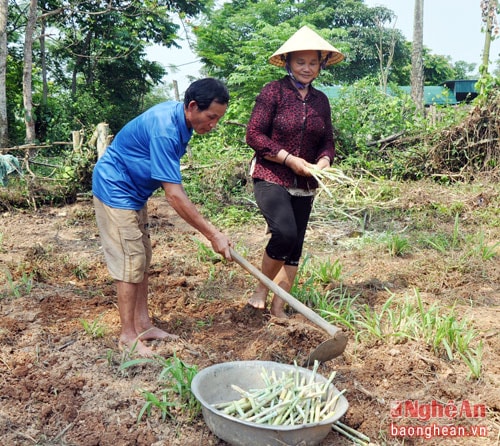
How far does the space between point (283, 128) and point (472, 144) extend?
18.1 ft

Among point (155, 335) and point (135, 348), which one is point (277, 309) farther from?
point (135, 348)

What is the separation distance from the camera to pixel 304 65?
10.8 feet

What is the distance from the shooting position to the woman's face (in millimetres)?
3297

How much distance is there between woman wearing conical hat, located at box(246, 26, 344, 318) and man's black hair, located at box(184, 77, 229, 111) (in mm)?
645

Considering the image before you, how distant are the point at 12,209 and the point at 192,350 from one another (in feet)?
16.0

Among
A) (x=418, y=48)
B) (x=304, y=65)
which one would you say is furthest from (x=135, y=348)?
(x=418, y=48)

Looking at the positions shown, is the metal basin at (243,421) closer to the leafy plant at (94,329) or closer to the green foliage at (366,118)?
the leafy plant at (94,329)

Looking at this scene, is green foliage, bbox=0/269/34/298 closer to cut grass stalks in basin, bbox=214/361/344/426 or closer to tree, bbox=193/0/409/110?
cut grass stalks in basin, bbox=214/361/344/426

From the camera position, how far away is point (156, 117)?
2.71 meters

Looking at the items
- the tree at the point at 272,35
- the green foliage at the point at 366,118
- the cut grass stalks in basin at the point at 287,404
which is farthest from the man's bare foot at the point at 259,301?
the tree at the point at 272,35

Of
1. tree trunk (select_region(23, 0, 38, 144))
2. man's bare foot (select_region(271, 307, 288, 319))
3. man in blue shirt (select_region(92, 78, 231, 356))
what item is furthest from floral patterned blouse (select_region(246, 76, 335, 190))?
tree trunk (select_region(23, 0, 38, 144))

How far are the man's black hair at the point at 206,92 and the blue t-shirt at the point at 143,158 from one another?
12 cm

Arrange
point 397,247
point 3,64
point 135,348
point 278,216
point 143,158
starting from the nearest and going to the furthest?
point 143,158
point 135,348
point 278,216
point 397,247
point 3,64

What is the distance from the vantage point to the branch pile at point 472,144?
25.4ft
